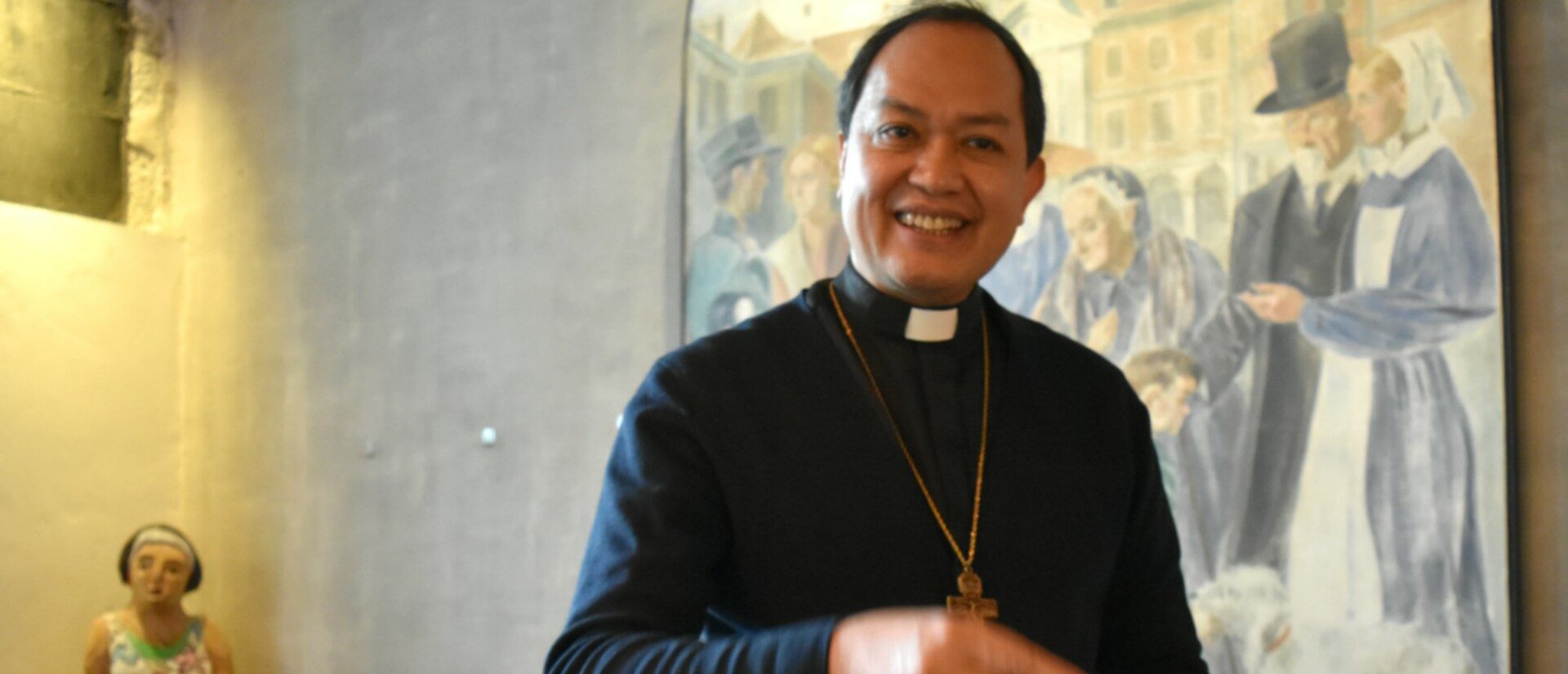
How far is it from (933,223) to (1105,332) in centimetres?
188

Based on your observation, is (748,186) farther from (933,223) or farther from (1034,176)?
(933,223)

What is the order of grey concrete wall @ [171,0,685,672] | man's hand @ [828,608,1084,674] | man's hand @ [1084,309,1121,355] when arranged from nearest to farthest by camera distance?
man's hand @ [828,608,1084,674] < man's hand @ [1084,309,1121,355] < grey concrete wall @ [171,0,685,672]

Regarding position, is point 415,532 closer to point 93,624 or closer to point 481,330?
point 481,330

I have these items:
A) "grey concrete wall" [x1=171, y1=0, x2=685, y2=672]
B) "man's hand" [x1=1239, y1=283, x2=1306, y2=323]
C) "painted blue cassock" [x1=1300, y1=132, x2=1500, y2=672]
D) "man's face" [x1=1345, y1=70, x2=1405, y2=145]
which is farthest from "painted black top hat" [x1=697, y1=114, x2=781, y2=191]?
"painted blue cassock" [x1=1300, y1=132, x2=1500, y2=672]

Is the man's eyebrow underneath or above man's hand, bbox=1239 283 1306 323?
above

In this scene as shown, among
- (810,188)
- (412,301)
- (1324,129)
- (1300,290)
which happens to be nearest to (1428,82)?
(1324,129)

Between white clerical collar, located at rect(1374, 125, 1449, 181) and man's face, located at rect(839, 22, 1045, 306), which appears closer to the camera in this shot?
man's face, located at rect(839, 22, 1045, 306)

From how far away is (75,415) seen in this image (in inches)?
202

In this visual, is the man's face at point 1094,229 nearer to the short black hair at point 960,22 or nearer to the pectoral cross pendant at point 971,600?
the short black hair at point 960,22

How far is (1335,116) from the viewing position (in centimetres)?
288

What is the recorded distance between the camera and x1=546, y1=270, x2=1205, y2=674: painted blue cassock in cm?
125

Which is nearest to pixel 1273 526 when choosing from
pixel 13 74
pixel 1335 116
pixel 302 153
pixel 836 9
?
pixel 1335 116

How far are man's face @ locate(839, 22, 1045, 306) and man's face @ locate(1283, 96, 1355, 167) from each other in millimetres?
1700

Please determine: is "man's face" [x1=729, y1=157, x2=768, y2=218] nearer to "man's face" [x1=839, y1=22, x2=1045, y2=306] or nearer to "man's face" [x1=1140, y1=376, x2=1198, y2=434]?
"man's face" [x1=1140, y1=376, x2=1198, y2=434]
